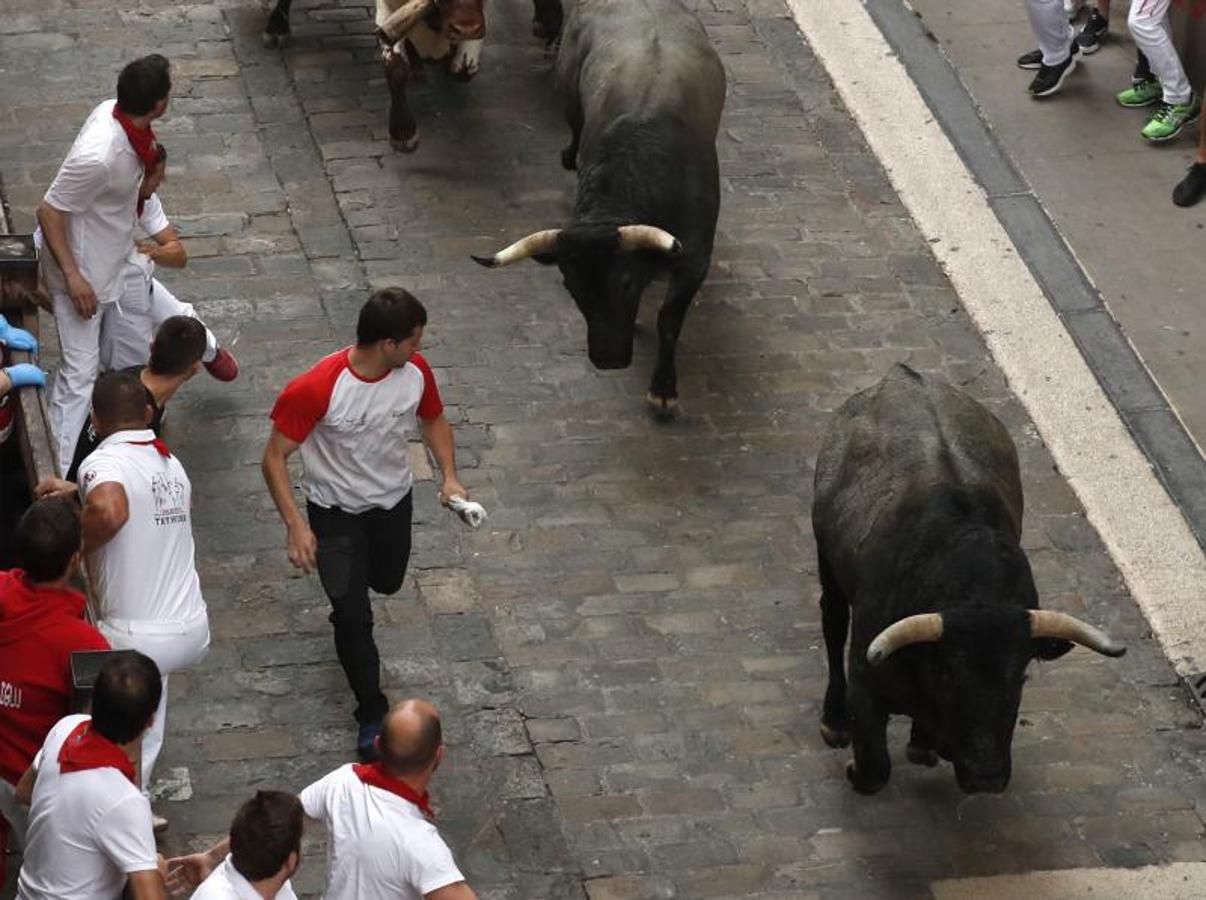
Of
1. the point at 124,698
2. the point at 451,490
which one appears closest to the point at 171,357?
the point at 451,490

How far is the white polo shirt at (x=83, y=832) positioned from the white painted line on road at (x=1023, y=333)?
18.3 feet

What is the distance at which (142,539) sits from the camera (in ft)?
29.6

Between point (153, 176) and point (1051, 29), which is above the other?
point (153, 176)

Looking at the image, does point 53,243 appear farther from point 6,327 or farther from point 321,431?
point 321,431

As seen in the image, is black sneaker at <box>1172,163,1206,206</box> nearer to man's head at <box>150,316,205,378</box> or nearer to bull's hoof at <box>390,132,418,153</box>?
bull's hoof at <box>390,132,418,153</box>

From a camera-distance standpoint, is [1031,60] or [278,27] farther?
[1031,60]

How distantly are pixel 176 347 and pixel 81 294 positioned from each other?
1.41m

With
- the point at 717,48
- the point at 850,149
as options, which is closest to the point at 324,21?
the point at 717,48

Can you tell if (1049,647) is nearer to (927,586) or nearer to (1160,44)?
(927,586)

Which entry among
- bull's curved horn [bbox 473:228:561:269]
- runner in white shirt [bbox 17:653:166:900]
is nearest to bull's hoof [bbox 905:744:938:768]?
bull's curved horn [bbox 473:228:561:269]

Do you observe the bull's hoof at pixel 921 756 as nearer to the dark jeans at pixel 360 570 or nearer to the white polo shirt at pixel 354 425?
the dark jeans at pixel 360 570

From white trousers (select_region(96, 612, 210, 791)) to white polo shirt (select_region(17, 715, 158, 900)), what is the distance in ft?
3.71

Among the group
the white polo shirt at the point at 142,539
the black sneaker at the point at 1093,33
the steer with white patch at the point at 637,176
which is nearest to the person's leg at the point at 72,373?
the steer with white patch at the point at 637,176

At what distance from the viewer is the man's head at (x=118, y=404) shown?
9.11 metres
